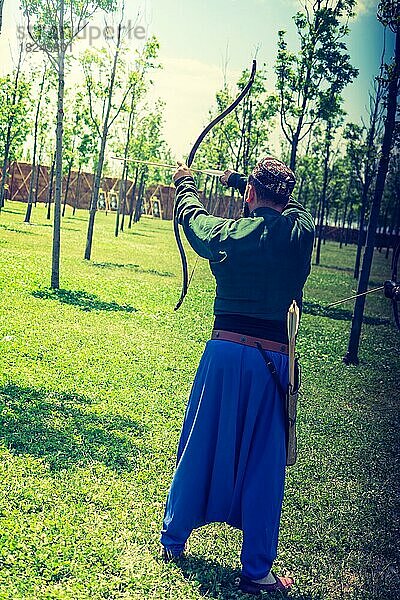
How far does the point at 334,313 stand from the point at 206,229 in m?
9.18

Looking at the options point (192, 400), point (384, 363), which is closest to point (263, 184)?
Answer: point (192, 400)

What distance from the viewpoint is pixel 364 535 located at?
3.49m

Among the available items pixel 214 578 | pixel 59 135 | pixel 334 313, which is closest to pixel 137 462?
pixel 214 578

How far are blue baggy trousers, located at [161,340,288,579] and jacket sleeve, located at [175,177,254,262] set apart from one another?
1.13 feet

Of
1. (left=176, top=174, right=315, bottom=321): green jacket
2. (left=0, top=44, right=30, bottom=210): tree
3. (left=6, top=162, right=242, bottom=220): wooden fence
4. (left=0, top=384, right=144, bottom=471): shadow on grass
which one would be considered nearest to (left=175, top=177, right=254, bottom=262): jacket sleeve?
(left=176, top=174, right=315, bottom=321): green jacket

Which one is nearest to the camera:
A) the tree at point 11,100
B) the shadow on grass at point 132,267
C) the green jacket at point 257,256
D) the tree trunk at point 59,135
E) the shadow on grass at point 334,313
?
the green jacket at point 257,256

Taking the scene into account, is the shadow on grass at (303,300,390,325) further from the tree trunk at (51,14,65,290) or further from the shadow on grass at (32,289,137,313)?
the tree trunk at (51,14,65,290)

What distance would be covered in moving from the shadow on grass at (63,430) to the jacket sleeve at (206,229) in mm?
1425

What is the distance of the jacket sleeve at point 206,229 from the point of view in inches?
107

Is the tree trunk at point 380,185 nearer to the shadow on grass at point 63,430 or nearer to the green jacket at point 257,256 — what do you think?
the shadow on grass at point 63,430

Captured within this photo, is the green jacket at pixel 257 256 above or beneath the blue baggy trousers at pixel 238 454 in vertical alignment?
above

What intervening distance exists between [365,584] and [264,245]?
4.70ft

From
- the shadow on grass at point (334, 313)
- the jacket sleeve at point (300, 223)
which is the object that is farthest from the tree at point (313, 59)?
the jacket sleeve at point (300, 223)

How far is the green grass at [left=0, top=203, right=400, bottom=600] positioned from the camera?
2824 mm
